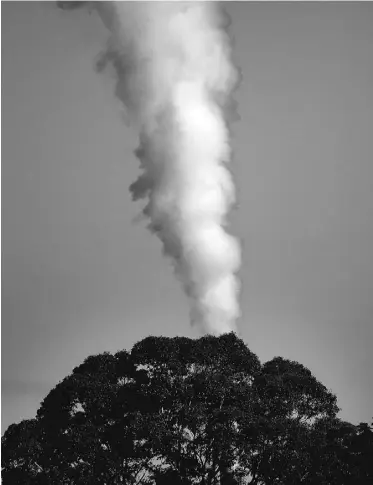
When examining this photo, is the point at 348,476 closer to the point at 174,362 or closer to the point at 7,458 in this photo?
the point at 174,362

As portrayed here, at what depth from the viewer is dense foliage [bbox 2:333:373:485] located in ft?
154

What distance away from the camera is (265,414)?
5000 cm

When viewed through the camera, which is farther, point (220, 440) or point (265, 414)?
point (265, 414)

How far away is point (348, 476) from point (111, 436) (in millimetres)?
14290

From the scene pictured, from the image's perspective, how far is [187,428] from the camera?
47.7m

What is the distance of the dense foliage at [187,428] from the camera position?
46812 millimetres

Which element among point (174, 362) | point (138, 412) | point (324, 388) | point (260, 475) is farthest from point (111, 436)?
point (324, 388)

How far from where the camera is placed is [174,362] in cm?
4994

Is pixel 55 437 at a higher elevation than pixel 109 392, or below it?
below

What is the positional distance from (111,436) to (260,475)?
9.29 meters

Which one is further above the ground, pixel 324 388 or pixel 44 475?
pixel 324 388

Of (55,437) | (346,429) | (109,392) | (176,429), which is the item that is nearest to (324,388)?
(346,429)

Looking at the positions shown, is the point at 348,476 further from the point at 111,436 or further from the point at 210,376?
the point at 111,436

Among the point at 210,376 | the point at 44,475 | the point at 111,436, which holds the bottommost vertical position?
the point at 44,475
